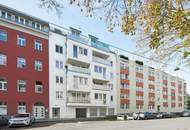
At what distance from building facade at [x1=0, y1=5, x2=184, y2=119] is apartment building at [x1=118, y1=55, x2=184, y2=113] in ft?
0.83

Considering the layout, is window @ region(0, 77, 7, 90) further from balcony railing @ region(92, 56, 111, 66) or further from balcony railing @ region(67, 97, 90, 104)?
balcony railing @ region(92, 56, 111, 66)

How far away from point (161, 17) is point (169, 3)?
0.44 metres

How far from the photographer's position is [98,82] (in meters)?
76.6

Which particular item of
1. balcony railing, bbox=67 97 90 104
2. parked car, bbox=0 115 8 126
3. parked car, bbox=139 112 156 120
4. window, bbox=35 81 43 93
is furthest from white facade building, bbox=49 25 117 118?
parked car, bbox=0 115 8 126

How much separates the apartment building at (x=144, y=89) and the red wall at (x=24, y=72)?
23.2 metres

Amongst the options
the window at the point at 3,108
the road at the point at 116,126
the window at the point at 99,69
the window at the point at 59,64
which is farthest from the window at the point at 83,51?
the road at the point at 116,126

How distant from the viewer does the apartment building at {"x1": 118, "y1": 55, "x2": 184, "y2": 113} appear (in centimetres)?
8881

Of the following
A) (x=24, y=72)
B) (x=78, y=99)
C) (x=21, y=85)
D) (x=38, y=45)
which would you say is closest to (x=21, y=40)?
(x=38, y=45)

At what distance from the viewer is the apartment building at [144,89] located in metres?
88.8

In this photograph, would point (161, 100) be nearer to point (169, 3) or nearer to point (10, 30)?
point (10, 30)

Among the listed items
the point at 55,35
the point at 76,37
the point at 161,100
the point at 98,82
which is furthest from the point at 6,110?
the point at 161,100

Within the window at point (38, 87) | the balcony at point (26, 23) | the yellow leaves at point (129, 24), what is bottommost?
the window at point (38, 87)

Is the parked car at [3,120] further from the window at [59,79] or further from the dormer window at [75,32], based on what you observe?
the dormer window at [75,32]

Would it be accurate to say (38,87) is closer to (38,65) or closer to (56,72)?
(38,65)
